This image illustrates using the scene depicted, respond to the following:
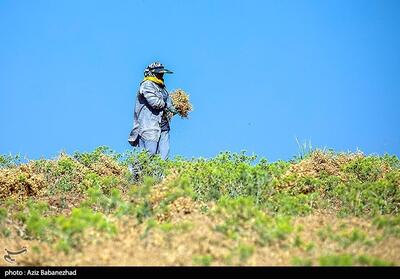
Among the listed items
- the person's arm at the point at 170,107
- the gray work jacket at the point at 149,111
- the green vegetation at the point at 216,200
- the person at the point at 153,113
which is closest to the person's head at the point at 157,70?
the person at the point at 153,113

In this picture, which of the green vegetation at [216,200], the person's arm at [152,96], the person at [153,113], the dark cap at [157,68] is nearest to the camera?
the green vegetation at [216,200]

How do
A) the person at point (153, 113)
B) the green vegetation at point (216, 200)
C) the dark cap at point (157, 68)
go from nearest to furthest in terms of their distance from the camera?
1. the green vegetation at point (216, 200)
2. the person at point (153, 113)
3. the dark cap at point (157, 68)

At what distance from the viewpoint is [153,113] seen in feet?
46.1

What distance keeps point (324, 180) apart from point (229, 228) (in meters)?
5.05

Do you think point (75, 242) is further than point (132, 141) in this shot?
No

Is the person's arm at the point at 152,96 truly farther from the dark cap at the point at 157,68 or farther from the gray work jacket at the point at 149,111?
the dark cap at the point at 157,68

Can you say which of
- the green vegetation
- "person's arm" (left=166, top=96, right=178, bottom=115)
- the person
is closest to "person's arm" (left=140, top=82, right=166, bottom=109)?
the person

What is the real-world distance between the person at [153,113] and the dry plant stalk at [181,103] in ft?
1.36

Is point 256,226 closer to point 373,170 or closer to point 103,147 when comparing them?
point 373,170

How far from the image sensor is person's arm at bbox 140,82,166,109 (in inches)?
543

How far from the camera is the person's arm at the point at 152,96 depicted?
1379 cm

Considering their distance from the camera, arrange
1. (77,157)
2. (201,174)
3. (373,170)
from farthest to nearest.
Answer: (77,157), (373,170), (201,174)

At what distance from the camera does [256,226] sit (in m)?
6.16
